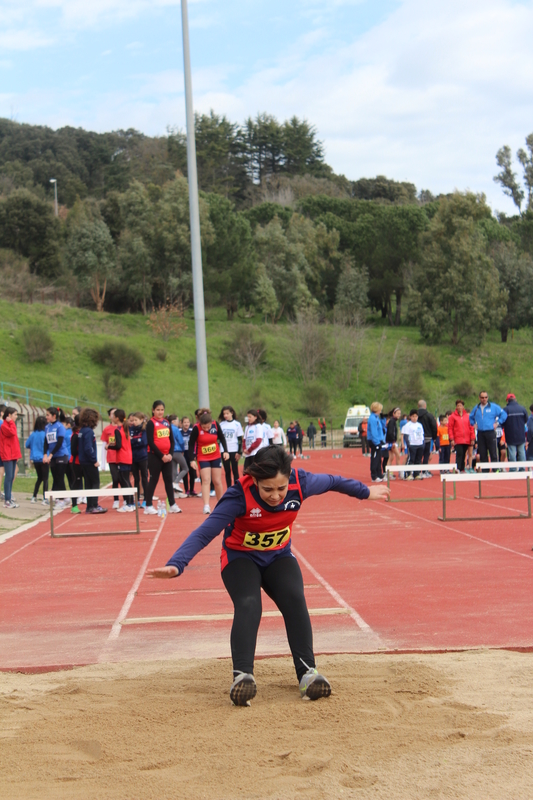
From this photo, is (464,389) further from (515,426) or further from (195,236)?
(195,236)

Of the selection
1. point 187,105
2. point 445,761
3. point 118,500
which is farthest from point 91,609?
point 187,105

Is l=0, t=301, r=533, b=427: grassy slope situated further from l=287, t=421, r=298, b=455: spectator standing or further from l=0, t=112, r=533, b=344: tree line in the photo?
l=287, t=421, r=298, b=455: spectator standing

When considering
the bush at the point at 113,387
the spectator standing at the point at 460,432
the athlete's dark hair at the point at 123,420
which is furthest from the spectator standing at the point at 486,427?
the bush at the point at 113,387

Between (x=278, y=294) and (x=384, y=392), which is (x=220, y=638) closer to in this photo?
(x=384, y=392)

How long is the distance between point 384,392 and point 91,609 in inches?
2006

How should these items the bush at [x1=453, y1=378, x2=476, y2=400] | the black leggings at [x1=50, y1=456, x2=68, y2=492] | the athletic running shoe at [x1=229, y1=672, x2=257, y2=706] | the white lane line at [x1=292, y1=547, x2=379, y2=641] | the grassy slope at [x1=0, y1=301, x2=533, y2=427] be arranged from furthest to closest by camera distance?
the bush at [x1=453, y1=378, x2=476, y2=400]
the grassy slope at [x1=0, y1=301, x2=533, y2=427]
the black leggings at [x1=50, y1=456, x2=68, y2=492]
the white lane line at [x1=292, y1=547, x2=379, y2=641]
the athletic running shoe at [x1=229, y1=672, x2=257, y2=706]

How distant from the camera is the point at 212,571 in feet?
29.3

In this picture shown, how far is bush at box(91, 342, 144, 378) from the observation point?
5022cm

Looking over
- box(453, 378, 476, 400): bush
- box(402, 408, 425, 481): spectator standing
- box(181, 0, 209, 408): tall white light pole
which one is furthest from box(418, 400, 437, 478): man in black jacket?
box(453, 378, 476, 400): bush

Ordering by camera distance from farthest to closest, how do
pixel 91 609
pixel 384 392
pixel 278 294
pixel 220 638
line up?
pixel 278 294 → pixel 384 392 → pixel 91 609 → pixel 220 638

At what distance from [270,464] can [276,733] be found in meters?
1.38

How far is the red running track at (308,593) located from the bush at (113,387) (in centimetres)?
3490

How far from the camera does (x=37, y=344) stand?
4822 cm

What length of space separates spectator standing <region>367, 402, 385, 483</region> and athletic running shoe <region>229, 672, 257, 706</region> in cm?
1430
